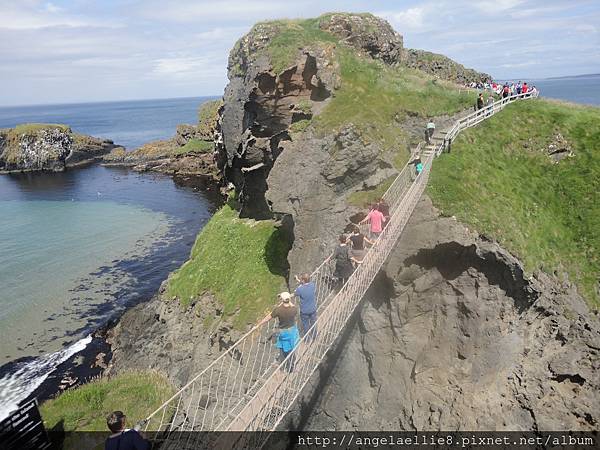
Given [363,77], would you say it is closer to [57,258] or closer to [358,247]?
[358,247]

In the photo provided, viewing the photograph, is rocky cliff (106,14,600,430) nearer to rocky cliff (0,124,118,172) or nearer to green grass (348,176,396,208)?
green grass (348,176,396,208)

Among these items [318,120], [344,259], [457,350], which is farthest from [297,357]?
[318,120]

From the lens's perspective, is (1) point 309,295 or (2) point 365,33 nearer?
(1) point 309,295

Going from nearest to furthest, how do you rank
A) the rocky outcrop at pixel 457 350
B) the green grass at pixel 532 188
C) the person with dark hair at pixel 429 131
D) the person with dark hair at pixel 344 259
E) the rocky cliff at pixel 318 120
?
the person with dark hair at pixel 344 259 < the rocky outcrop at pixel 457 350 < the green grass at pixel 532 188 < the rocky cliff at pixel 318 120 < the person with dark hair at pixel 429 131

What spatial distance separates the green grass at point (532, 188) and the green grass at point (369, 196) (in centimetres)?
211

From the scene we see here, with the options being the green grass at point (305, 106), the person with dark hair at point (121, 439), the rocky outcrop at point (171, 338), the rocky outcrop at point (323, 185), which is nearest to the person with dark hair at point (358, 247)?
the rocky outcrop at point (323, 185)

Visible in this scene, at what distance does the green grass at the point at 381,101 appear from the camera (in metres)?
20.2

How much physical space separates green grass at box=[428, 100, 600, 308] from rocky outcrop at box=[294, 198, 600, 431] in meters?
1.17

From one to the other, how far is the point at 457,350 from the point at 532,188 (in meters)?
8.69

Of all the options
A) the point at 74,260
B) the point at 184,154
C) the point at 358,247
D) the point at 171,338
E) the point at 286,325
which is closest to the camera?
the point at 286,325

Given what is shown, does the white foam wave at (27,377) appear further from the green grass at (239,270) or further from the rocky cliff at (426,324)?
the rocky cliff at (426,324)

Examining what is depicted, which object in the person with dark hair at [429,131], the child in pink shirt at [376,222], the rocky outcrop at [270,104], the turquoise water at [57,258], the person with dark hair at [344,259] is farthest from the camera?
the turquoise water at [57,258]

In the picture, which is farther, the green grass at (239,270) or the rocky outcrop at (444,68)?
the rocky outcrop at (444,68)

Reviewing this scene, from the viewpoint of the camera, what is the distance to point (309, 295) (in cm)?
1136
